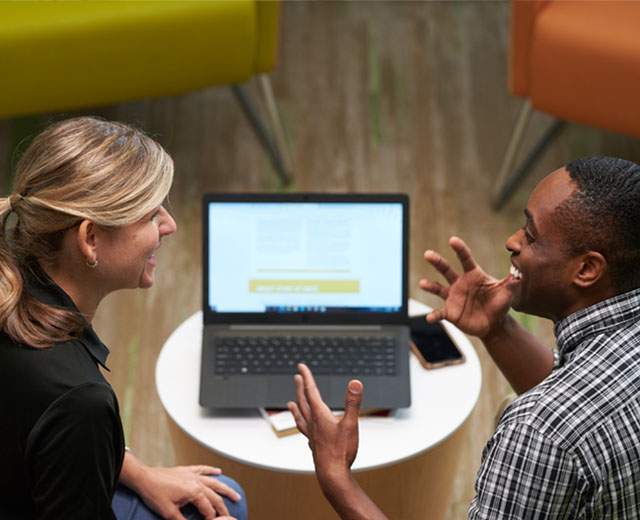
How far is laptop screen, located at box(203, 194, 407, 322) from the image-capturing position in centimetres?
163

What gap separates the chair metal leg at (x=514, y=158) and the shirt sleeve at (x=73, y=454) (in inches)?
67.0

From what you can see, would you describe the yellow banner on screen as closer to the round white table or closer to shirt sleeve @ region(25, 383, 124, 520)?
the round white table

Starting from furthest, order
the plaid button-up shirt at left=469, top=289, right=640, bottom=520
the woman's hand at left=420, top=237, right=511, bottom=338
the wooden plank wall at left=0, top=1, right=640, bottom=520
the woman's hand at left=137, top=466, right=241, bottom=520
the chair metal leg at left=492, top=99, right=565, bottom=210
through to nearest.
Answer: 1. the chair metal leg at left=492, top=99, right=565, bottom=210
2. the wooden plank wall at left=0, top=1, right=640, bottom=520
3. the woman's hand at left=420, top=237, right=511, bottom=338
4. the woman's hand at left=137, top=466, right=241, bottom=520
5. the plaid button-up shirt at left=469, top=289, right=640, bottom=520

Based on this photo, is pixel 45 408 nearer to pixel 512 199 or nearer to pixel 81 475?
pixel 81 475

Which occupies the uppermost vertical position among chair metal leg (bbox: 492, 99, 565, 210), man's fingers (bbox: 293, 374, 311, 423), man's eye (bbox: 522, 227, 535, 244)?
chair metal leg (bbox: 492, 99, 565, 210)

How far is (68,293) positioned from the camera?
130cm

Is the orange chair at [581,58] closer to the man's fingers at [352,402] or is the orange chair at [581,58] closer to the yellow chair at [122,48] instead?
the yellow chair at [122,48]

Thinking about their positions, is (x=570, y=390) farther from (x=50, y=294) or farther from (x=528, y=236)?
(x=50, y=294)

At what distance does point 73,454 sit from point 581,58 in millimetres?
1647

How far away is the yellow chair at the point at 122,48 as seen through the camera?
2229mm

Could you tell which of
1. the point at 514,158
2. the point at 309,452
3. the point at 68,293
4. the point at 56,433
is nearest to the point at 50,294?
the point at 68,293

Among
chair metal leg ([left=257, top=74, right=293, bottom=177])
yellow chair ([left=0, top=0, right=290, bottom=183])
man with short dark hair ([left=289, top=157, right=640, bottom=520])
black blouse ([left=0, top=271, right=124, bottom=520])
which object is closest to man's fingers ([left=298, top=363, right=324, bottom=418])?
man with short dark hair ([left=289, top=157, right=640, bottom=520])

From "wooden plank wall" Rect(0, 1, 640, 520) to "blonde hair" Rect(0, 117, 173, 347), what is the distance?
Answer: 3.19 ft

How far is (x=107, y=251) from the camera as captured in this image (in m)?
1.28
